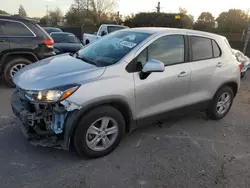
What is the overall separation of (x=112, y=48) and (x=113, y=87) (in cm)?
92

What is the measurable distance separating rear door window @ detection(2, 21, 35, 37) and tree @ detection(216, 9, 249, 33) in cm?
2383

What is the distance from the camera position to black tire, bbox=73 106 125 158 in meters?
2.89

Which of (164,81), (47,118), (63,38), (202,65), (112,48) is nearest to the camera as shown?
(47,118)

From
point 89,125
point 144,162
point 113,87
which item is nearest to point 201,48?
point 113,87

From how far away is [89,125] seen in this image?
9.67 feet

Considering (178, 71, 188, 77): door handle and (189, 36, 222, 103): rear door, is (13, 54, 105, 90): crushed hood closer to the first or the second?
(178, 71, 188, 77): door handle

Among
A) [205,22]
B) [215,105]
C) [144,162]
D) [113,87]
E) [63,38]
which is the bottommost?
[144,162]

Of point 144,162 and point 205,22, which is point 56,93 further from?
point 205,22

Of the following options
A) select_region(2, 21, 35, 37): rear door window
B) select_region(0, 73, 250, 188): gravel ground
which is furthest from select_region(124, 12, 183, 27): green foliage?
select_region(0, 73, 250, 188): gravel ground

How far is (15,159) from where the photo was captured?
3.09 m

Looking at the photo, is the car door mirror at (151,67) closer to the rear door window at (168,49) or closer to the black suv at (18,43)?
the rear door window at (168,49)

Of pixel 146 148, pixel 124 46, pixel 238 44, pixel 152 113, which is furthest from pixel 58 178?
pixel 238 44

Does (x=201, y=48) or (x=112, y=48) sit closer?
(x=112, y=48)

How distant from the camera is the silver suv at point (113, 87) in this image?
2.84 m
